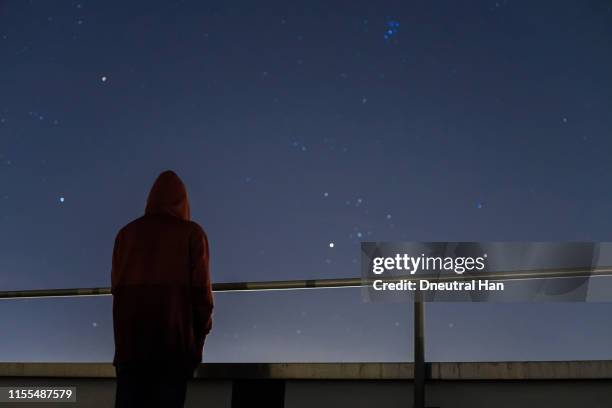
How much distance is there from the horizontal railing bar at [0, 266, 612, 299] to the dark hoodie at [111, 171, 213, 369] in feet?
1.24

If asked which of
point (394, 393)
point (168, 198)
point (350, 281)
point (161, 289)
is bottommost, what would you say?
point (394, 393)

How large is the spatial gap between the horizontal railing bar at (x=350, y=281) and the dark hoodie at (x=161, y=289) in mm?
379

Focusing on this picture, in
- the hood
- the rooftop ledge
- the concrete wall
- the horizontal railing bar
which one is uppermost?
the hood

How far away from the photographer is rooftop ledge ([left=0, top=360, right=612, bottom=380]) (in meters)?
2.02

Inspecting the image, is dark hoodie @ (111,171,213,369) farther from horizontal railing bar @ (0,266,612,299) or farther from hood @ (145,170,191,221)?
horizontal railing bar @ (0,266,612,299)

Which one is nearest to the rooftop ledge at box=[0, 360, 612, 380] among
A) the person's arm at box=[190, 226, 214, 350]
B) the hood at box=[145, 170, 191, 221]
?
the person's arm at box=[190, 226, 214, 350]

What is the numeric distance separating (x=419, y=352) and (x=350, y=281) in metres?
0.36

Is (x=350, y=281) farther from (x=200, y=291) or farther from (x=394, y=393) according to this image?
(x=200, y=291)

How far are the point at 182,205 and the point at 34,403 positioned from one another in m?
1.08

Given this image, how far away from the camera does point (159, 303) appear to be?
2049mm

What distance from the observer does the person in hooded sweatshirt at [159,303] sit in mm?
2010

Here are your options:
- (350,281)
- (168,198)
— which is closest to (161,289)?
(168,198)

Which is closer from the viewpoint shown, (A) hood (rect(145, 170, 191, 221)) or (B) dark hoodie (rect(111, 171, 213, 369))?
(B) dark hoodie (rect(111, 171, 213, 369))

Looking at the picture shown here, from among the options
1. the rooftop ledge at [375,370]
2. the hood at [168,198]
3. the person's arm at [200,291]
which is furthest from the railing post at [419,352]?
the hood at [168,198]
